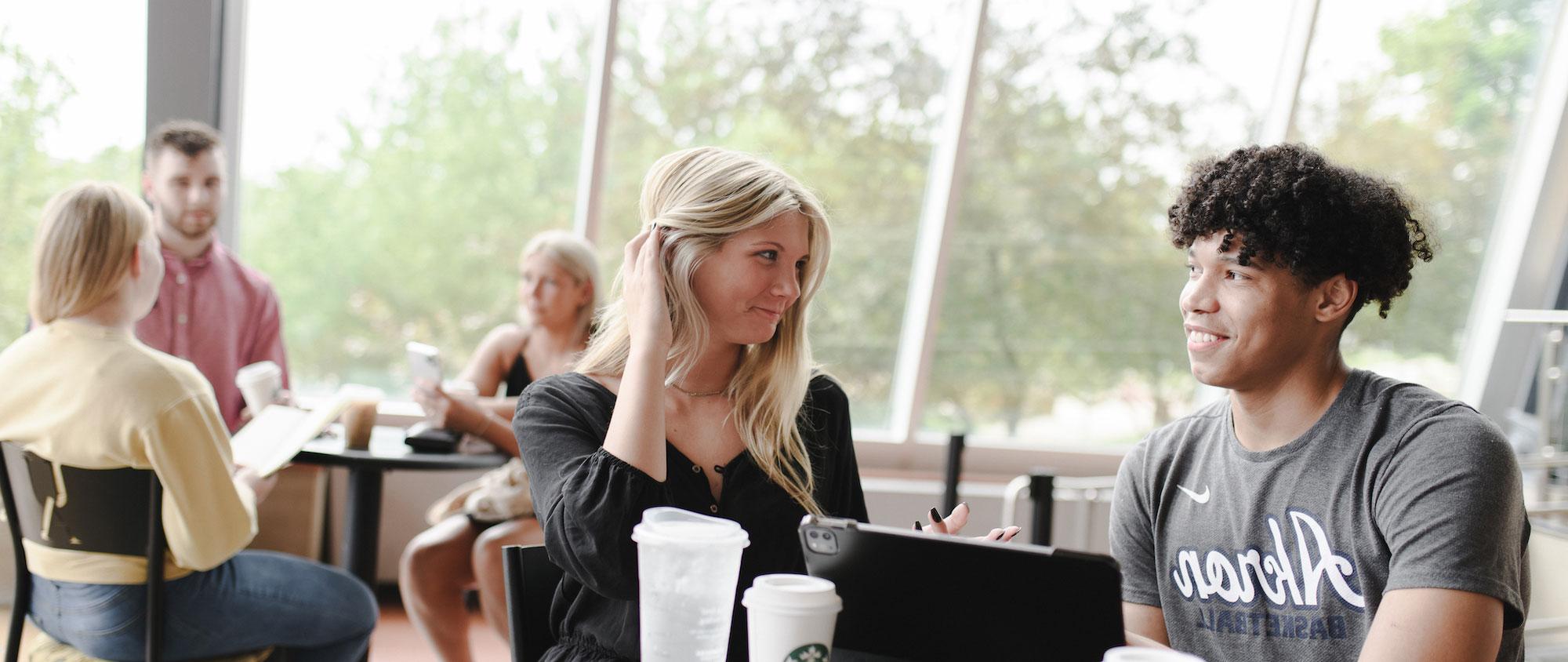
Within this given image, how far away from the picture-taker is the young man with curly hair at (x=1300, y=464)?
137 centimetres

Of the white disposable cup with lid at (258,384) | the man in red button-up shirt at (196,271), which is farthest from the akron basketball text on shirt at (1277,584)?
the man in red button-up shirt at (196,271)

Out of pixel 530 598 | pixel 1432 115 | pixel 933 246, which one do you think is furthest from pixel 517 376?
pixel 1432 115

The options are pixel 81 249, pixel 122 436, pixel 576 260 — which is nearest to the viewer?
pixel 122 436

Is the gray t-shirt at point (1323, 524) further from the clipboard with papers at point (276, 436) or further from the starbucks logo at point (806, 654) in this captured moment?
the clipboard with papers at point (276, 436)

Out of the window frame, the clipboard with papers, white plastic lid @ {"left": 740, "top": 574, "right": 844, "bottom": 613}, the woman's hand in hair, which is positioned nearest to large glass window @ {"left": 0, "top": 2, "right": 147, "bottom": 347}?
the window frame

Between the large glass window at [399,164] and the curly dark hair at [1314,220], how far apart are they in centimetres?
308

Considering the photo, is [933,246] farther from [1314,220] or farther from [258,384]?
[1314,220]

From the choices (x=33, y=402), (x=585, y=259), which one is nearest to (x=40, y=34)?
(x=585, y=259)

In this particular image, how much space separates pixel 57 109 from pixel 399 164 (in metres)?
1.05

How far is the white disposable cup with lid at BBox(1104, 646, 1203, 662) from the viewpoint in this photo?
2.95ft

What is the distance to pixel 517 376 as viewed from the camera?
355 centimetres

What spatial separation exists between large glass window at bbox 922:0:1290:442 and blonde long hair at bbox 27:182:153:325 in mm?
3219

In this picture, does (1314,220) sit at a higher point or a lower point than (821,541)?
higher

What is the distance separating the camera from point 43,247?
2166mm
